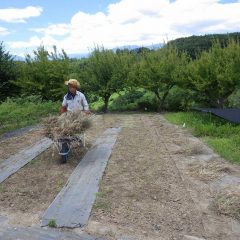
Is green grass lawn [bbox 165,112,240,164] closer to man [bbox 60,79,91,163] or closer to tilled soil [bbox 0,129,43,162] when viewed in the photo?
man [bbox 60,79,91,163]

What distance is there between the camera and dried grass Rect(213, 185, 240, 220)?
18.9 ft

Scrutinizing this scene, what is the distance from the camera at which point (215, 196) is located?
6441 mm

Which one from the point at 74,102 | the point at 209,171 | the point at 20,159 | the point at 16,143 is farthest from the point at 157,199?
the point at 16,143

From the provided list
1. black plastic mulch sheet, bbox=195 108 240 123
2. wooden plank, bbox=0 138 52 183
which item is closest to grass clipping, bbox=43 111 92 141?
wooden plank, bbox=0 138 52 183

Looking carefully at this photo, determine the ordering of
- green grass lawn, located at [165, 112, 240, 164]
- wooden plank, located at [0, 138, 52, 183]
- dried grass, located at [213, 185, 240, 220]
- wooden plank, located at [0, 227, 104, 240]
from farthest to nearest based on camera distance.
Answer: green grass lawn, located at [165, 112, 240, 164] < wooden plank, located at [0, 138, 52, 183] < dried grass, located at [213, 185, 240, 220] < wooden plank, located at [0, 227, 104, 240]

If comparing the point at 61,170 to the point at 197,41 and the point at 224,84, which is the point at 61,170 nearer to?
the point at 224,84

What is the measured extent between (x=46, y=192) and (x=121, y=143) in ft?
13.6

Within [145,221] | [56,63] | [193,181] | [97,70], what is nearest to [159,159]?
[193,181]

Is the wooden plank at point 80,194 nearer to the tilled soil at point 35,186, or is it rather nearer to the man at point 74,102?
the tilled soil at point 35,186

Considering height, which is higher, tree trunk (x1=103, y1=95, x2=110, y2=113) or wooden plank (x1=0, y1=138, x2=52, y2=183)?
wooden plank (x1=0, y1=138, x2=52, y2=183)

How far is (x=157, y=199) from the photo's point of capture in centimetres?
637

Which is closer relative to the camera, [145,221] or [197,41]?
[145,221]

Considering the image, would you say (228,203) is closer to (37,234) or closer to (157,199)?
(157,199)

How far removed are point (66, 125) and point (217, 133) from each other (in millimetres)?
4826
